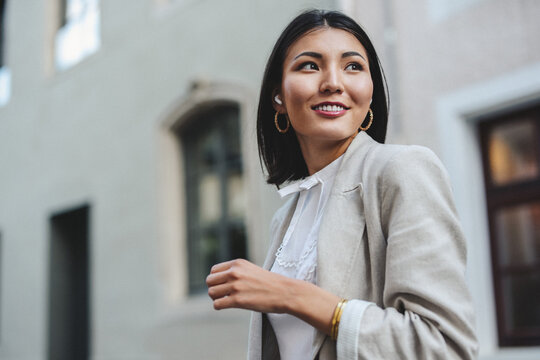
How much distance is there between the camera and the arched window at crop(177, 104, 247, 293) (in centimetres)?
747

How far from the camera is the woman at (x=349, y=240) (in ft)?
4.00

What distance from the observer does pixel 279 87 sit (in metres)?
1.77

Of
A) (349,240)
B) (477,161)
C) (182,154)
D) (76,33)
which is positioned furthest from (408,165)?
(76,33)

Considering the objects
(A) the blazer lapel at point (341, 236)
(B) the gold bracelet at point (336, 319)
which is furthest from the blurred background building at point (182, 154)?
(B) the gold bracelet at point (336, 319)

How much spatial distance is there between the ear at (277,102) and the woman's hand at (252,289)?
1.99 feet

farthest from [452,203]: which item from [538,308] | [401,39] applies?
[401,39]

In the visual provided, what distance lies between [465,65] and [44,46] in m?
→ 7.33

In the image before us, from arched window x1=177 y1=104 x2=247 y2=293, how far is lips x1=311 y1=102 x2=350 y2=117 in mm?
5807

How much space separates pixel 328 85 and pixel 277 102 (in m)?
0.33

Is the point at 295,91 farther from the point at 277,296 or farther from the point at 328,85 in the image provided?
the point at 277,296

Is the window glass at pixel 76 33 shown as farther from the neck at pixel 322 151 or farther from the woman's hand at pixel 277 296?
the woman's hand at pixel 277 296

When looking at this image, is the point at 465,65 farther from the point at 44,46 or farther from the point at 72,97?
the point at 44,46

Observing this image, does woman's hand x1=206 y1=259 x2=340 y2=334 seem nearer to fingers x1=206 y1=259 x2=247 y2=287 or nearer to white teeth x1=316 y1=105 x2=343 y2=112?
fingers x1=206 y1=259 x2=247 y2=287

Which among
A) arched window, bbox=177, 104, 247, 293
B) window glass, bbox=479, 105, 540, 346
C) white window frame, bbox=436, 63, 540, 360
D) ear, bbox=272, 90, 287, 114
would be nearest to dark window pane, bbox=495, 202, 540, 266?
window glass, bbox=479, 105, 540, 346
